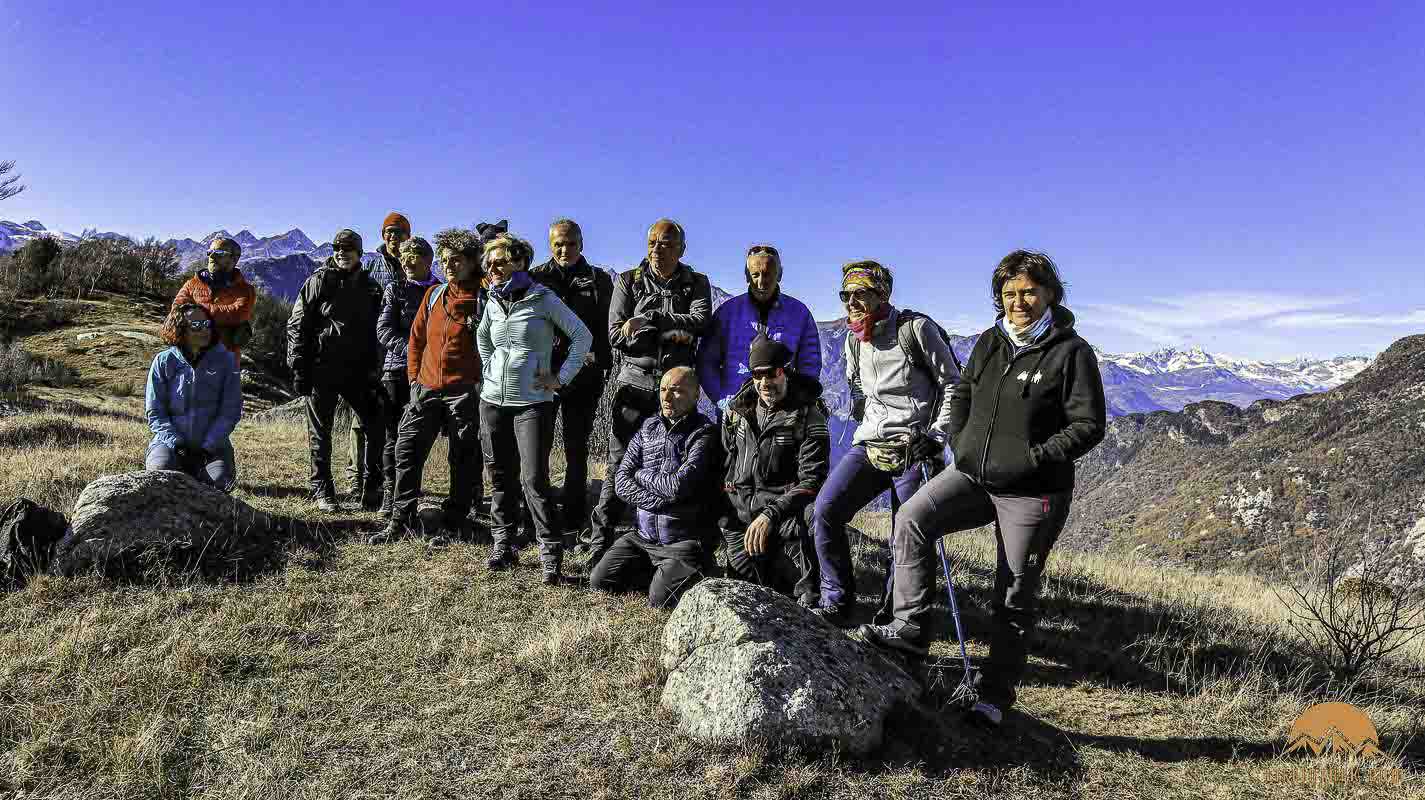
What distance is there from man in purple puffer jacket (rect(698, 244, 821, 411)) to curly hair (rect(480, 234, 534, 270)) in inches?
59.4

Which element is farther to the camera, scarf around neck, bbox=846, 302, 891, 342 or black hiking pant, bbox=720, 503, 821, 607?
black hiking pant, bbox=720, 503, 821, 607

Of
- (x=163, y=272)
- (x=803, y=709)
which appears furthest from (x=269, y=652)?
(x=163, y=272)

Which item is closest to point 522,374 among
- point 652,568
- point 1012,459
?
point 652,568

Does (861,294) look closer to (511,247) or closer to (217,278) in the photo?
(511,247)

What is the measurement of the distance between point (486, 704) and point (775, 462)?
7.40 feet

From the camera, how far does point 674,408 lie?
4.99m

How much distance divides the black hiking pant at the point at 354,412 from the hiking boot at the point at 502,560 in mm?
2192

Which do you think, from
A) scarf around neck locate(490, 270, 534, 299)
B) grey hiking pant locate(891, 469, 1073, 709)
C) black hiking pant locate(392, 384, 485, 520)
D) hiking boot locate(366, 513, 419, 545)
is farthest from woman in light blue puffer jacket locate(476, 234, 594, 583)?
grey hiking pant locate(891, 469, 1073, 709)

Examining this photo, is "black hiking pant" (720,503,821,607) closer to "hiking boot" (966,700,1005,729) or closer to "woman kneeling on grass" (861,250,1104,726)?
"woman kneeling on grass" (861,250,1104,726)

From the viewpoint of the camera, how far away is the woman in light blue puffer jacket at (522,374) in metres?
5.10

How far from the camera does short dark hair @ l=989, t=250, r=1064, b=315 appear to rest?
11.3ft

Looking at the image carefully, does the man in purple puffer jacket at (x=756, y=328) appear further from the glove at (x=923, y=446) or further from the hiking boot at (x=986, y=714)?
the hiking boot at (x=986, y=714)

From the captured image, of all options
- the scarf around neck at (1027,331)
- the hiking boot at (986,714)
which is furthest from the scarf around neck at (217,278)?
the hiking boot at (986,714)

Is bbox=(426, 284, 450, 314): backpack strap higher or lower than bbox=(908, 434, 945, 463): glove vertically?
higher
